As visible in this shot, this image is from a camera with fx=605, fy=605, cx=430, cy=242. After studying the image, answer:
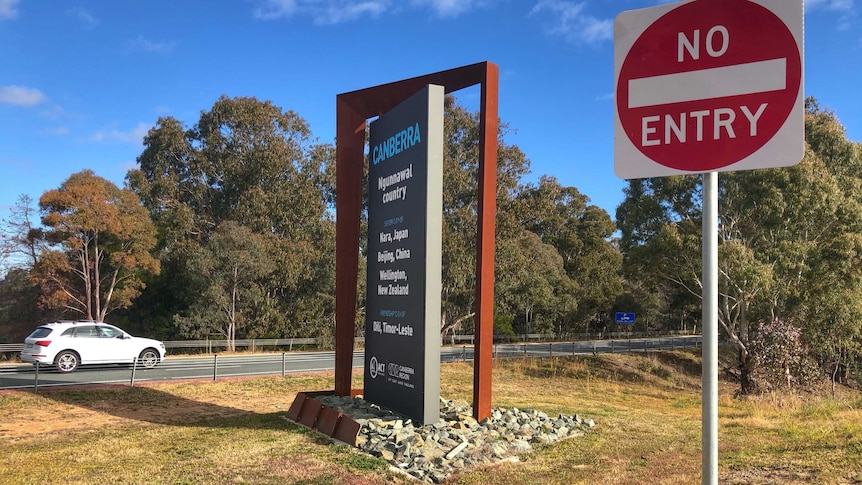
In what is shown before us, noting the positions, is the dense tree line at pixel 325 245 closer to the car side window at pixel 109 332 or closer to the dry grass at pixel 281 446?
the dry grass at pixel 281 446

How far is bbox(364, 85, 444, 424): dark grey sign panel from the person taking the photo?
8.75 metres

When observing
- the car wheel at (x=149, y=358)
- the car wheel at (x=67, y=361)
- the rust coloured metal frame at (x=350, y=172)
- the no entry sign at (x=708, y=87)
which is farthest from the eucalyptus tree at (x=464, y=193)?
the no entry sign at (x=708, y=87)

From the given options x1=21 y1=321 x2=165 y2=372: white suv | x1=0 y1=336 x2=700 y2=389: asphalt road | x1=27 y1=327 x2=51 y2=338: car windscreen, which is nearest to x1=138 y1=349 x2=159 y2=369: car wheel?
x1=21 y1=321 x2=165 y2=372: white suv

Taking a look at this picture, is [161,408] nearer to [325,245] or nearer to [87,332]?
[87,332]

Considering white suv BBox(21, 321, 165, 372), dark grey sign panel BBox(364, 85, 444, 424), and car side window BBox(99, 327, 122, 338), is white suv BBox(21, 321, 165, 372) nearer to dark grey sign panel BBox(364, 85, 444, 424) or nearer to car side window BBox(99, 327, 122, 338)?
car side window BBox(99, 327, 122, 338)

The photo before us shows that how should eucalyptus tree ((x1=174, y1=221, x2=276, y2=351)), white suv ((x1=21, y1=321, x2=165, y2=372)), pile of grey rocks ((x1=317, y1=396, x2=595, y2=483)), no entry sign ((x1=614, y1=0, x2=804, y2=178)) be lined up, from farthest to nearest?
eucalyptus tree ((x1=174, y1=221, x2=276, y2=351)) → white suv ((x1=21, y1=321, x2=165, y2=372)) → pile of grey rocks ((x1=317, y1=396, x2=595, y2=483)) → no entry sign ((x1=614, y1=0, x2=804, y2=178))

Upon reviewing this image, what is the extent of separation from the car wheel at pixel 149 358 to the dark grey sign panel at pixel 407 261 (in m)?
12.0

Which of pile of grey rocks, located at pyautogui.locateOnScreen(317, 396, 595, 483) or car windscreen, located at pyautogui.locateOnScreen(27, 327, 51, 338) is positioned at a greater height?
car windscreen, located at pyautogui.locateOnScreen(27, 327, 51, 338)

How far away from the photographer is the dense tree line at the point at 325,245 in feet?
80.1

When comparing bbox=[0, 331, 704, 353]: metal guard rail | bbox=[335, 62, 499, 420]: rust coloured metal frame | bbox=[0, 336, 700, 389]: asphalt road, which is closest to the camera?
bbox=[335, 62, 499, 420]: rust coloured metal frame

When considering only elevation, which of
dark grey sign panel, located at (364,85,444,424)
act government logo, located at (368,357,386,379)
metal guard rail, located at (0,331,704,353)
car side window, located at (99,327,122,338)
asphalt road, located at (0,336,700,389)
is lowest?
metal guard rail, located at (0,331,704,353)

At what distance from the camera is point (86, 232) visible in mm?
32156

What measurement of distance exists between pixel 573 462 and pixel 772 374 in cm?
1900

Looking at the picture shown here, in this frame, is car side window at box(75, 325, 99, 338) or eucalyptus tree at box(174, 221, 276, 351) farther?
eucalyptus tree at box(174, 221, 276, 351)
